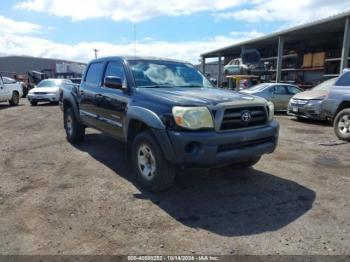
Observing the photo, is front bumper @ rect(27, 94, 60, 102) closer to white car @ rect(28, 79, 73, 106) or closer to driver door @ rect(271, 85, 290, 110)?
white car @ rect(28, 79, 73, 106)

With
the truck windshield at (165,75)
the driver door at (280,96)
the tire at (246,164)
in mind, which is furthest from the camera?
the driver door at (280,96)

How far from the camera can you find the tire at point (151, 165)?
14.2 ft

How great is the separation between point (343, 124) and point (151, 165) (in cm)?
584

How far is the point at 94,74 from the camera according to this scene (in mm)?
6617

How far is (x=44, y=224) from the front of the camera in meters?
3.72

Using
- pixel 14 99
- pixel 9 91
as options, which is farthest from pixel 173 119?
pixel 14 99

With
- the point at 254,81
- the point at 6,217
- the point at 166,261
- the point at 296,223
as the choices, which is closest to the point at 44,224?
the point at 6,217

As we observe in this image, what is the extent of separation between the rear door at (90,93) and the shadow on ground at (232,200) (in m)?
1.19

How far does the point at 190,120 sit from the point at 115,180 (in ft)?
5.96

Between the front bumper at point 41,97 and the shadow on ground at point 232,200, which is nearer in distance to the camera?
the shadow on ground at point 232,200

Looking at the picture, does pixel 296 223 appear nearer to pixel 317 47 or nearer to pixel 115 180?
pixel 115 180

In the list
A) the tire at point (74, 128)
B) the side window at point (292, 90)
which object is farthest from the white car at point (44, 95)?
the side window at point (292, 90)

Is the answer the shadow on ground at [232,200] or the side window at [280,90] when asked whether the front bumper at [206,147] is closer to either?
the shadow on ground at [232,200]

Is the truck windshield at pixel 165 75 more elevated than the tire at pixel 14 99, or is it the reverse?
the truck windshield at pixel 165 75
